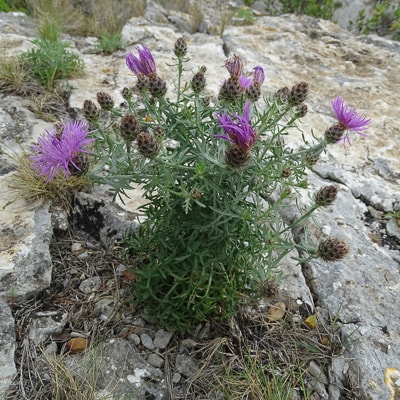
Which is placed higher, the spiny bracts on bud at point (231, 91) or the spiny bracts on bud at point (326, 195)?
the spiny bracts on bud at point (231, 91)

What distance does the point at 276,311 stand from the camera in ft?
7.52

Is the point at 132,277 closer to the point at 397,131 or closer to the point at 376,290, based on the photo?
the point at 376,290

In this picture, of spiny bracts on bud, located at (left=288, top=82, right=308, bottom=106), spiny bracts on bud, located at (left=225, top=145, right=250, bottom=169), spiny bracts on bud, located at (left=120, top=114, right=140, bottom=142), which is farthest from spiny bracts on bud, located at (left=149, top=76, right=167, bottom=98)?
spiny bracts on bud, located at (left=288, top=82, right=308, bottom=106)

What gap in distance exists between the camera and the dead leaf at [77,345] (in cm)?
204

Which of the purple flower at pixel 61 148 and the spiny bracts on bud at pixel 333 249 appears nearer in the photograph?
the purple flower at pixel 61 148

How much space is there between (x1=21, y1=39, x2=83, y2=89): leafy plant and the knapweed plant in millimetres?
1998

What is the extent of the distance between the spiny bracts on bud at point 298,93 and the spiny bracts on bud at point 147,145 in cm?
76

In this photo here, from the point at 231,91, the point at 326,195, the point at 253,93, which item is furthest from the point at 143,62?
the point at 326,195

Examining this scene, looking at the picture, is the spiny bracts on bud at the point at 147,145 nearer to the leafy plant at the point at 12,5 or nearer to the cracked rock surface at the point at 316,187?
the cracked rock surface at the point at 316,187

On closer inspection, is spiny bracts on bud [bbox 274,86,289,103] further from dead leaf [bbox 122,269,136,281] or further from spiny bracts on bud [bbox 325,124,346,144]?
dead leaf [bbox 122,269,136,281]

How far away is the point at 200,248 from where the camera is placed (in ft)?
6.28

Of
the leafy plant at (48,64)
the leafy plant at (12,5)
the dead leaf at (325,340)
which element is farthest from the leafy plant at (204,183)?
the leafy plant at (12,5)

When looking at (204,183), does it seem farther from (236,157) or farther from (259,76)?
(259,76)

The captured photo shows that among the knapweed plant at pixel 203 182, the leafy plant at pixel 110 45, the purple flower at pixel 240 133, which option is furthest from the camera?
the leafy plant at pixel 110 45
